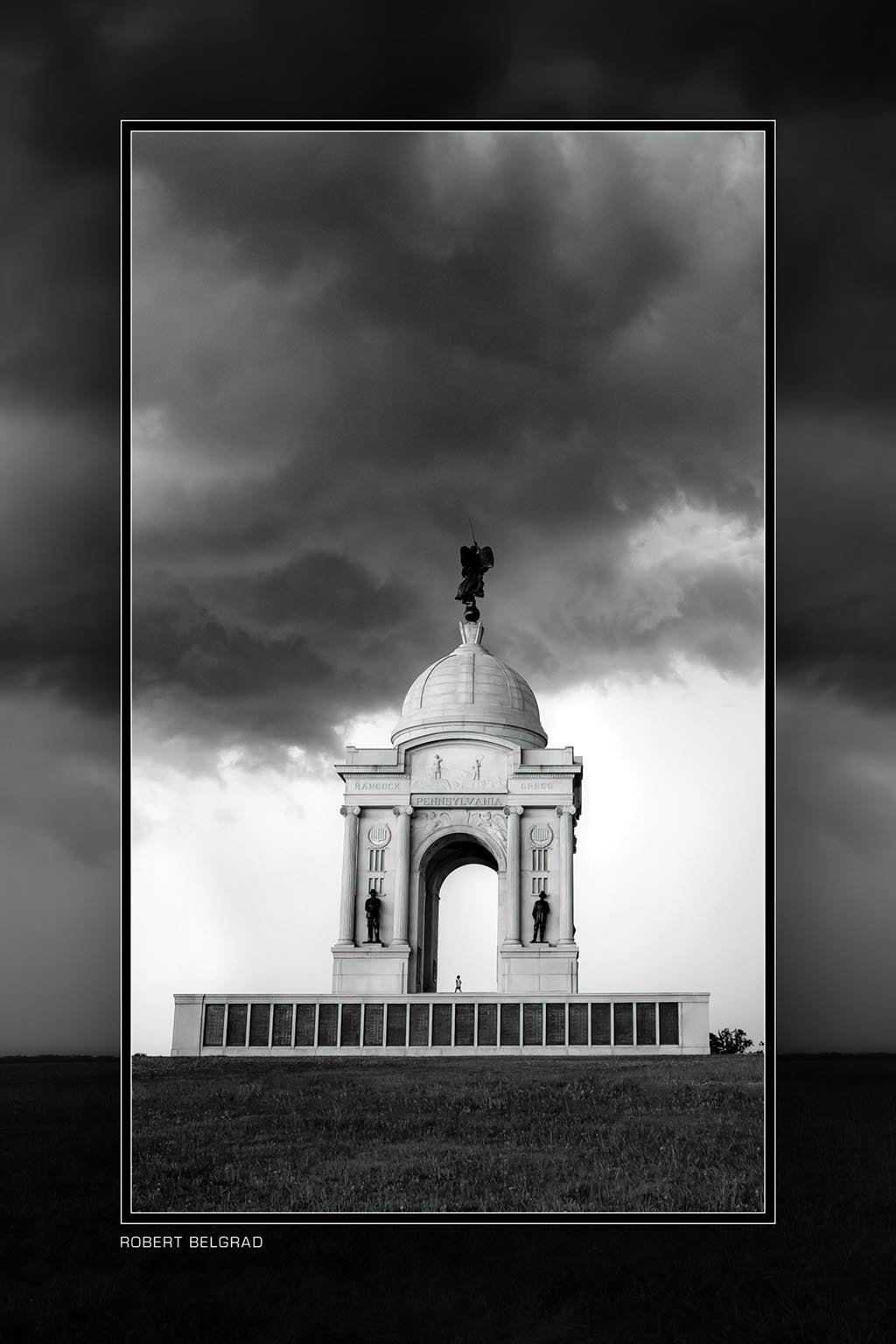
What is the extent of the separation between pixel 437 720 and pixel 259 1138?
16837 millimetres

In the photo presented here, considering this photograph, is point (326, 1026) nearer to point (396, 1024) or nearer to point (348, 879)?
point (396, 1024)

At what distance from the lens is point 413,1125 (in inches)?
1185

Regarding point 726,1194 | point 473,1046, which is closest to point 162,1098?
point 473,1046

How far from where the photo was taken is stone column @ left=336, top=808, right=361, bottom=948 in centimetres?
4169

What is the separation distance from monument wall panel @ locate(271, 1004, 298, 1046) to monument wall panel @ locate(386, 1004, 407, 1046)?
1.88m

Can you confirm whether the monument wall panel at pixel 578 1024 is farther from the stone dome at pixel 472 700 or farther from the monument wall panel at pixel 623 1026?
the stone dome at pixel 472 700

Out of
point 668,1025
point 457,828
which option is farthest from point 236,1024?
point 668,1025

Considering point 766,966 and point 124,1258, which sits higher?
point 766,966

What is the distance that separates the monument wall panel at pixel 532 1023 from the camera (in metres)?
37.8

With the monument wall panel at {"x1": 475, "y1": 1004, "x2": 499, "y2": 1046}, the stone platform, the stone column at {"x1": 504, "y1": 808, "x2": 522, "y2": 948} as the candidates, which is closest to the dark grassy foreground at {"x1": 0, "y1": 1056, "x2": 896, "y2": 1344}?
the stone platform

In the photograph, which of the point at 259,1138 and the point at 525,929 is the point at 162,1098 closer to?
the point at 259,1138

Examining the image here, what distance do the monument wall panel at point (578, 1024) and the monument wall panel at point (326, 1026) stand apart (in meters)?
5.76

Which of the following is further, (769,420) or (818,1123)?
(818,1123)

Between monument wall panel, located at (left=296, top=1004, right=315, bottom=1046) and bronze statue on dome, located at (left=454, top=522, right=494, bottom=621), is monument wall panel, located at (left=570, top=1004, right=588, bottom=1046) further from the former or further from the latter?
bronze statue on dome, located at (left=454, top=522, right=494, bottom=621)
